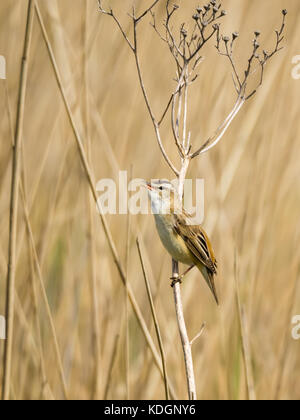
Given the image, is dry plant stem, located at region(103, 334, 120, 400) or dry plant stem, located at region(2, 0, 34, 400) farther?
dry plant stem, located at region(103, 334, 120, 400)

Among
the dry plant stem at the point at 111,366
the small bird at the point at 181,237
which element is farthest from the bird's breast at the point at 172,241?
the dry plant stem at the point at 111,366

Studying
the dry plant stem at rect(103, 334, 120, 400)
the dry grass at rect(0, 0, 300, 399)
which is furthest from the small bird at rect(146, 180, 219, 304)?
the dry grass at rect(0, 0, 300, 399)

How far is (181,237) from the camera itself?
1.77 meters

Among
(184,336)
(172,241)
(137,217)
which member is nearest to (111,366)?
(172,241)

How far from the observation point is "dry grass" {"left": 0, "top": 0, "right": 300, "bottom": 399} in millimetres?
2396

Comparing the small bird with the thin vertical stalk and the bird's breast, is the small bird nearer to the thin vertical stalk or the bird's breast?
the bird's breast

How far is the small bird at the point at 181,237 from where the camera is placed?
5.73 ft

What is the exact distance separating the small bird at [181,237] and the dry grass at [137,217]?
16.0 inches

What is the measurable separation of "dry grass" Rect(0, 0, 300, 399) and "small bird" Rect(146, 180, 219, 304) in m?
0.41

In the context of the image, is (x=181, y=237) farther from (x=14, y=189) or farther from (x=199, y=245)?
(x=14, y=189)

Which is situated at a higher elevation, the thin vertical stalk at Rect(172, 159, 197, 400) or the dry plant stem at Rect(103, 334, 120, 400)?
the thin vertical stalk at Rect(172, 159, 197, 400)

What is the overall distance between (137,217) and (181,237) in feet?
3.77
